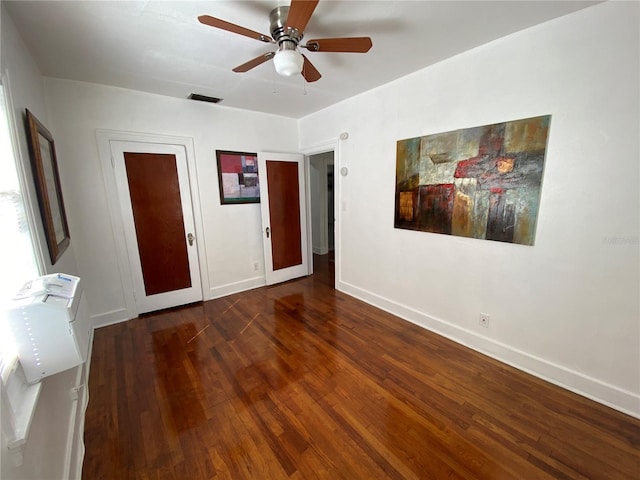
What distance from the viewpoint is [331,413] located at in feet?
5.64

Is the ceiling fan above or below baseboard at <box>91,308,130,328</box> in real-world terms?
above

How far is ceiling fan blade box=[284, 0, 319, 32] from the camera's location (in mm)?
1219

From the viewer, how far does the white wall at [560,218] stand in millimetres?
1572

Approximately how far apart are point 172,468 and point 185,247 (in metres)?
2.40

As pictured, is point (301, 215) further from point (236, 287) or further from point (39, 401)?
point (39, 401)

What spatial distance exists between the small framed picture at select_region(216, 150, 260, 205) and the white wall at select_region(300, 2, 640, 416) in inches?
79.2

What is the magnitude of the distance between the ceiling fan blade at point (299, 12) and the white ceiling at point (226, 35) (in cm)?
26

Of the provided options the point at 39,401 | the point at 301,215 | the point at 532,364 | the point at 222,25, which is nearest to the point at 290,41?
the point at 222,25

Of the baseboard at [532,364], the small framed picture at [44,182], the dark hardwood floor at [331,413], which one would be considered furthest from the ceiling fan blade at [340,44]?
the baseboard at [532,364]

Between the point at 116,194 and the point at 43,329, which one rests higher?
the point at 116,194

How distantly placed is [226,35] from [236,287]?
9.60ft

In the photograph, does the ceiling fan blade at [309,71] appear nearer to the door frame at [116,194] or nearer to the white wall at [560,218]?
the white wall at [560,218]

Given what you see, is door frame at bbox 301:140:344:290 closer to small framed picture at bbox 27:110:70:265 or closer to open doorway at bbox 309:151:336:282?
open doorway at bbox 309:151:336:282

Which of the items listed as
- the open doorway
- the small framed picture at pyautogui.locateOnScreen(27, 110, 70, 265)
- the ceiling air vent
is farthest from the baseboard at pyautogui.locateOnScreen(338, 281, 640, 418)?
the ceiling air vent
